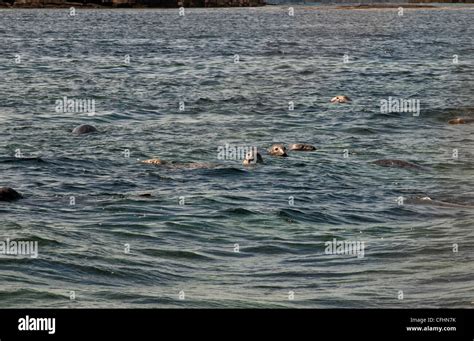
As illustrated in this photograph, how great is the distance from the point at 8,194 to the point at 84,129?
9609mm

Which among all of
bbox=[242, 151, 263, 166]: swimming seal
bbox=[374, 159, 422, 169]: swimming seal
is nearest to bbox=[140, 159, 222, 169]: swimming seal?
bbox=[242, 151, 263, 166]: swimming seal

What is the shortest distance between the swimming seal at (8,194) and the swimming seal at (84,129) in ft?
29.5

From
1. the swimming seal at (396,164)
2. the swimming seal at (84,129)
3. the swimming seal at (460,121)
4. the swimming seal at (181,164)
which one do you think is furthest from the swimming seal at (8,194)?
the swimming seal at (460,121)

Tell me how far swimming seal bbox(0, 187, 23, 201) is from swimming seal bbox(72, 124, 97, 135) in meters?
9.00

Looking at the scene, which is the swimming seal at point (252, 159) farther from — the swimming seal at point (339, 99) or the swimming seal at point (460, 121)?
the swimming seal at point (339, 99)

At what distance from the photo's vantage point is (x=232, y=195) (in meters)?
20.1

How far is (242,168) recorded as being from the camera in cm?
2302

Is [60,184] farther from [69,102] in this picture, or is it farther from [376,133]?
[69,102]

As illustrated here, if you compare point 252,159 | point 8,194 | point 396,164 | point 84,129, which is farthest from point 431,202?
point 84,129

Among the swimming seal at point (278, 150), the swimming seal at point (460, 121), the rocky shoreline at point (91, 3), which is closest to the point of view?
the swimming seal at point (278, 150)

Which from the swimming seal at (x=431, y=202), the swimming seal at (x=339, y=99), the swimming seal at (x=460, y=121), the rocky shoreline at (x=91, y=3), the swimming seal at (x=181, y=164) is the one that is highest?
the rocky shoreline at (x=91, y=3)

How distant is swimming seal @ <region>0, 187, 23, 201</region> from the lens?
19109mm

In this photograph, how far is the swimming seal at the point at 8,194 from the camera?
62.7ft

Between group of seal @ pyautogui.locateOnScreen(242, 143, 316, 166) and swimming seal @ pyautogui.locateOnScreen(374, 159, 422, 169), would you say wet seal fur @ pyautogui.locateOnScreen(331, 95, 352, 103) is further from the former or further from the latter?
swimming seal @ pyautogui.locateOnScreen(374, 159, 422, 169)
